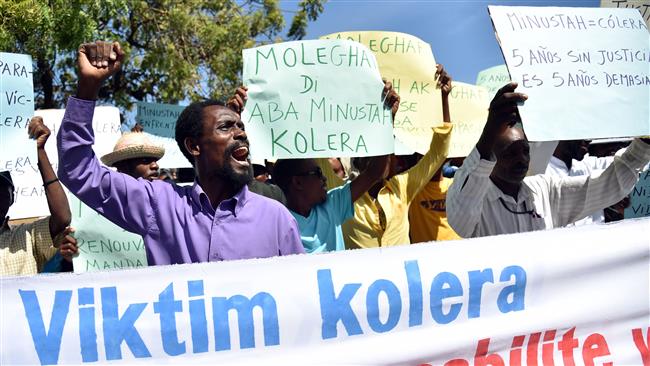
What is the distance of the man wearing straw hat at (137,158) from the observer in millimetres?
4215

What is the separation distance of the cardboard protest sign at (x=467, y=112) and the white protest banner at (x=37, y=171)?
254 centimetres

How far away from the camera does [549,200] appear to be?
338 centimetres

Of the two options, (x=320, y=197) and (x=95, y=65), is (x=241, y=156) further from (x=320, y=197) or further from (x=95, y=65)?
(x=320, y=197)

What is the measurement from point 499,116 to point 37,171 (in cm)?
289

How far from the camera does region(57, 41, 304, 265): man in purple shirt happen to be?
245 cm

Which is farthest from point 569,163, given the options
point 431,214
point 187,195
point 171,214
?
point 171,214

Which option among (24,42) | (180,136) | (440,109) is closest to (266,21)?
(24,42)

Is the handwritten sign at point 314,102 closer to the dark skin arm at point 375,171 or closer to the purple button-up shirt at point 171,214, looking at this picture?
the dark skin arm at point 375,171

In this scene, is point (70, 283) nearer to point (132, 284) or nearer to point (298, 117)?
point (132, 284)

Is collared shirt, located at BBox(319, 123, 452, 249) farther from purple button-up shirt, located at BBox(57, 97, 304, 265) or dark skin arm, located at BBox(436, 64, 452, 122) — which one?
purple button-up shirt, located at BBox(57, 97, 304, 265)

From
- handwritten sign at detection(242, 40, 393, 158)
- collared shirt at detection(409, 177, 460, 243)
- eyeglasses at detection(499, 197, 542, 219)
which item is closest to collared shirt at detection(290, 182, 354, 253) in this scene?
handwritten sign at detection(242, 40, 393, 158)

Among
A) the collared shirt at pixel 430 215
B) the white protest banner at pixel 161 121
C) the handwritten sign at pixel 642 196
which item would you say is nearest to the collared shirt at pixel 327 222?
the collared shirt at pixel 430 215

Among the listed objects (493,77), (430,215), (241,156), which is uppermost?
(493,77)

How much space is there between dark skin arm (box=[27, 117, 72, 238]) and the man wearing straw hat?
33.0 inches
